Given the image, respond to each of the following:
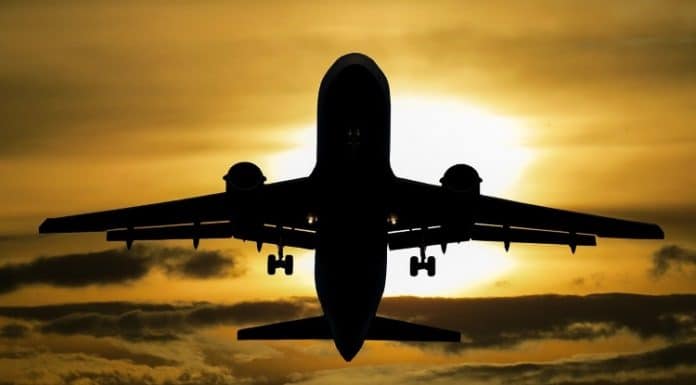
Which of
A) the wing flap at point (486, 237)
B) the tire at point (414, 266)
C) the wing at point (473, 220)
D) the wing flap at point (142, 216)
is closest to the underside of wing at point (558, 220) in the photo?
the wing at point (473, 220)

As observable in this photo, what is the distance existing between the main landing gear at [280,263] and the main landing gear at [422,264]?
18.5ft

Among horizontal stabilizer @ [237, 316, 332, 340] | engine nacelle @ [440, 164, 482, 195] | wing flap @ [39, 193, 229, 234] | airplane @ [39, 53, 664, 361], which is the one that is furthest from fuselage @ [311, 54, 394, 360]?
horizontal stabilizer @ [237, 316, 332, 340]

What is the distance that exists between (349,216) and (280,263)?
707 cm

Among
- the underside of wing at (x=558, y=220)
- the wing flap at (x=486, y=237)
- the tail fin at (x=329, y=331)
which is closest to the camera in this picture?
the underside of wing at (x=558, y=220)

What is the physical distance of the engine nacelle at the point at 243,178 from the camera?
208 feet

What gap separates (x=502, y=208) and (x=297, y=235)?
9.43 m

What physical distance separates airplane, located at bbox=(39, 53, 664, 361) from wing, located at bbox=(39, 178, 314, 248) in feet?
0.14

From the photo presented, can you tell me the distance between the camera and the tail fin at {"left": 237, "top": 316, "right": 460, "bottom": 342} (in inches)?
2948

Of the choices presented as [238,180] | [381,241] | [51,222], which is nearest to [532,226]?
[381,241]

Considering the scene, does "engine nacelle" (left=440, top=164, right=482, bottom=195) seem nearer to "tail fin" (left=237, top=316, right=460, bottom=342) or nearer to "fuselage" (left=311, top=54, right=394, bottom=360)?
"fuselage" (left=311, top=54, right=394, bottom=360)

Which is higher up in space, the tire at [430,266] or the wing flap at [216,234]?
the wing flap at [216,234]

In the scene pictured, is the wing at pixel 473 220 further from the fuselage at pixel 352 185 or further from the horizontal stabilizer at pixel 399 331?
the horizontal stabilizer at pixel 399 331

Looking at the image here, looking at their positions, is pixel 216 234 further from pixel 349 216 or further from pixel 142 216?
pixel 349 216

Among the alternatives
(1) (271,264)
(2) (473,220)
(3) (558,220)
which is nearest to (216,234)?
(1) (271,264)
